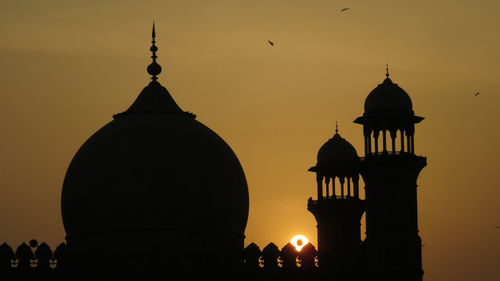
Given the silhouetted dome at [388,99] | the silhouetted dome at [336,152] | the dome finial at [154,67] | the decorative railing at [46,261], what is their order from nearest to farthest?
1. the decorative railing at [46,261]
2. the silhouetted dome at [388,99]
3. the dome finial at [154,67]
4. the silhouetted dome at [336,152]

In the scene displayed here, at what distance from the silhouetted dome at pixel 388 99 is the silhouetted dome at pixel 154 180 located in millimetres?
5393

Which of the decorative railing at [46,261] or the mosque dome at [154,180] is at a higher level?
the mosque dome at [154,180]

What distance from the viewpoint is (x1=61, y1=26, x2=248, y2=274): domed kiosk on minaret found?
5353 centimetres

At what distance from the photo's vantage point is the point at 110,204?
54.2 metres

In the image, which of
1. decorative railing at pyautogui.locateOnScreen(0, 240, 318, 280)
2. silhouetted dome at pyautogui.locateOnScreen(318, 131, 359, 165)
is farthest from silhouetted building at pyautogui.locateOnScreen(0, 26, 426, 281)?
silhouetted dome at pyautogui.locateOnScreen(318, 131, 359, 165)

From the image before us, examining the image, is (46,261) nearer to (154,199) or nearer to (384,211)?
(154,199)

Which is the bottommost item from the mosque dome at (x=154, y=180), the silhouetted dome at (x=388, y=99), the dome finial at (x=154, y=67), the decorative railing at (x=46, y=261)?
the decorative railing at (x=46, y=261)

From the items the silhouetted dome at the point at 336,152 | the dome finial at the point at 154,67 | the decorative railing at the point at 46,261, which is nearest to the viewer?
the decorative railing at the point at 46,261

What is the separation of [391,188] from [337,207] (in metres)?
5.59

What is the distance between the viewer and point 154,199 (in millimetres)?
53938

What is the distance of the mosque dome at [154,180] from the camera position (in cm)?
5400

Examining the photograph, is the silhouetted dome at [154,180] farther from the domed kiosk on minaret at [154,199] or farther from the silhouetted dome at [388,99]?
the silhouetted dome at [388,99]

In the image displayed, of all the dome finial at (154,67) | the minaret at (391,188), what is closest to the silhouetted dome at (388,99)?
the minaret at (391,188)

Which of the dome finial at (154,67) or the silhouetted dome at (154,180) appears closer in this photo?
the silhouetted dome at (154,180)
